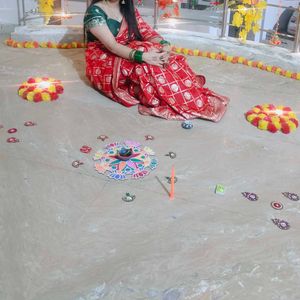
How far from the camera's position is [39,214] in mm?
2033

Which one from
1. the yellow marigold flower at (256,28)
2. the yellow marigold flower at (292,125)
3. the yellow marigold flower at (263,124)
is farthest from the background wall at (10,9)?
the yellow marigold flower at (292,125)

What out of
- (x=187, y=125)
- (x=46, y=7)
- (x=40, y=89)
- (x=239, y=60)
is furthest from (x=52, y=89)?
(x=46, y=7)

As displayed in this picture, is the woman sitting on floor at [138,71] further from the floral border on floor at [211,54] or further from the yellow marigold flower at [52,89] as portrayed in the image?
the floral border on floor at [211,54]

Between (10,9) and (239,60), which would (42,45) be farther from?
(239,60)

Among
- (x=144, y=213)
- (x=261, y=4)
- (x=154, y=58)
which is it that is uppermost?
(x=261, y=4)

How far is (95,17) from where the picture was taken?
3.12m

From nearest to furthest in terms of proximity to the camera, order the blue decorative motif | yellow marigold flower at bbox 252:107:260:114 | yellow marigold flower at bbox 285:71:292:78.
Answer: the blue decorative motif
yellow marigold flower at bbox 252:107:260:114
yellow marigold flower at bbox 285:71:292:78

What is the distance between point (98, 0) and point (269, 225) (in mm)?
2043

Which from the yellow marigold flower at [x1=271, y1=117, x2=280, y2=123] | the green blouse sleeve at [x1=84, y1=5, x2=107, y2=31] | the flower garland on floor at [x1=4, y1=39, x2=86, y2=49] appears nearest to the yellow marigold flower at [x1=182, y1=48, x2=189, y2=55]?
the flower garland on floor at [x1=4, y1=39, x2=86, y2=49]

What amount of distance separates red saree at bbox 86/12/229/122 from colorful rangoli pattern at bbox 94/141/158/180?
520 mm

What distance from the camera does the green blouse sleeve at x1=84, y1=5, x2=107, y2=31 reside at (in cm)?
312

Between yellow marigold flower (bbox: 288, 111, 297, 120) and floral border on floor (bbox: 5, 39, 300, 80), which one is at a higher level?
floral border on floor (bbox: 5, 39, 300, 80)

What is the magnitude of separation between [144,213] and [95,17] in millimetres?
1645

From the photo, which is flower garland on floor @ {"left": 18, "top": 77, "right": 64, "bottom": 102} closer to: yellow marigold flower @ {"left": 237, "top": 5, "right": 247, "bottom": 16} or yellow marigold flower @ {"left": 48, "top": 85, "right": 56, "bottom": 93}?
yellow marigold flower @ {"left": 48, "top": 85, "right": 56, "bottom": 93}
